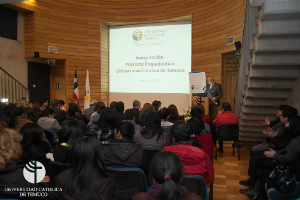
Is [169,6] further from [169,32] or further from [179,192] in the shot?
[179,192]

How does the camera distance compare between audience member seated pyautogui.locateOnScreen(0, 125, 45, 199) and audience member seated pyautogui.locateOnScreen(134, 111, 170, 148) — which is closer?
audience member seated pyautogui.locateOnScreen(0, 125, 45, 199)

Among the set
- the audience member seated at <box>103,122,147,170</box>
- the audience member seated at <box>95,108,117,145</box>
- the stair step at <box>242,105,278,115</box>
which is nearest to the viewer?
the audience member seated at <box>103,122,147,170</box>

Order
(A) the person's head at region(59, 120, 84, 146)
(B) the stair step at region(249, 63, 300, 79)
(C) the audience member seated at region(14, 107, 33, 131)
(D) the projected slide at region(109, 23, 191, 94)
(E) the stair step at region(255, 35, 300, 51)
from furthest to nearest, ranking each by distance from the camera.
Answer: (D) the projected slide at region(109, 23, 191, 94), (C) the audience member seated at region(14, 107, 33, 131), (B) the stair step at region(249, 63, 300, 79), (E) the stair step at region(255, 35, 300, 51), (A) the person's head at region(59, 120, 84, 146)

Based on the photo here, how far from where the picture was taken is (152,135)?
10.1 ft

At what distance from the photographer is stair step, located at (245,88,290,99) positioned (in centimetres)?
441

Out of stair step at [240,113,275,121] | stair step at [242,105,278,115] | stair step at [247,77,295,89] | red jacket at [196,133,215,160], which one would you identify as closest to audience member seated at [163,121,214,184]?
red jacket at [196,133,215,160]

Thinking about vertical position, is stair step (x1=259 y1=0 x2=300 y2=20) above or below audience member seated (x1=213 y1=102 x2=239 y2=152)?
above

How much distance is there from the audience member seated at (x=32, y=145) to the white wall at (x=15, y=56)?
24.5 feet

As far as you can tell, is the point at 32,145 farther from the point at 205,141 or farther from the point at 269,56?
the point at 269,56

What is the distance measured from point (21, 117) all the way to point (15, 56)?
5807 mm

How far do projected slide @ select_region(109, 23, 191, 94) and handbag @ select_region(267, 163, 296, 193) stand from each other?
686 cm

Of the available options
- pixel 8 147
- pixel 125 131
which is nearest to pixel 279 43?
pixel 125 131

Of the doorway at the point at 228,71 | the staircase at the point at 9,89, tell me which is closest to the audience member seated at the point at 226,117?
the doorway at the point at 228,71

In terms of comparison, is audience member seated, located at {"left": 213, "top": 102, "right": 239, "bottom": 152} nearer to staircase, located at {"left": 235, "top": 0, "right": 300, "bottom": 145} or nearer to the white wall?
staircase, located at {"left": 235, "top": 0, "right": 300, "bottom": 145}
